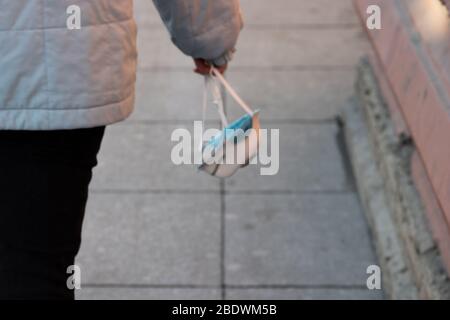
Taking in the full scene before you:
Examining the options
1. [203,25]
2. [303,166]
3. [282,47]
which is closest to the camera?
[203,25]

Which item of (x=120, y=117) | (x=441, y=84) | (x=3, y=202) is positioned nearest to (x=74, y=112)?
(x=120, y=117)

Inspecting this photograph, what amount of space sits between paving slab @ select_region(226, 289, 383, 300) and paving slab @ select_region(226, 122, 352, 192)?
2.95ft

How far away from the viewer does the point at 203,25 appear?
8.70ft

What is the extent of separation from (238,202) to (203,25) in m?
1.96

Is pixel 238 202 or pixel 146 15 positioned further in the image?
pixel 146 15

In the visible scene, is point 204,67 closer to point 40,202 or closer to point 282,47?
point 40,202

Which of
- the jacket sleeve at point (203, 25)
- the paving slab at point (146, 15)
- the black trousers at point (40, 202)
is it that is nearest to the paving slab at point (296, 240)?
the jacket sleeve at point (203, 25)

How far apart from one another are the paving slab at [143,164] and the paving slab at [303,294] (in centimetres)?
95

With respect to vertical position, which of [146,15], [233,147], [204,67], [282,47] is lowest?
[146,15]

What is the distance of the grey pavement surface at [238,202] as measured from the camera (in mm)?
3902

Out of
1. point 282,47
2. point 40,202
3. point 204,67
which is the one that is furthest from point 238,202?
point 40,202

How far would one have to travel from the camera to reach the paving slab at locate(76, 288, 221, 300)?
12.4 ft

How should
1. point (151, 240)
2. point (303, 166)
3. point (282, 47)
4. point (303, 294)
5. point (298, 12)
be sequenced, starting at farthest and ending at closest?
1. point (298, 12)
2. point (282, 47)
3. point (303, 166)
4. point (151, 240)
5. point (303, 294)

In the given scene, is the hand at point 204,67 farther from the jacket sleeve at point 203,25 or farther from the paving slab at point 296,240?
the paving slab at point 296,240
